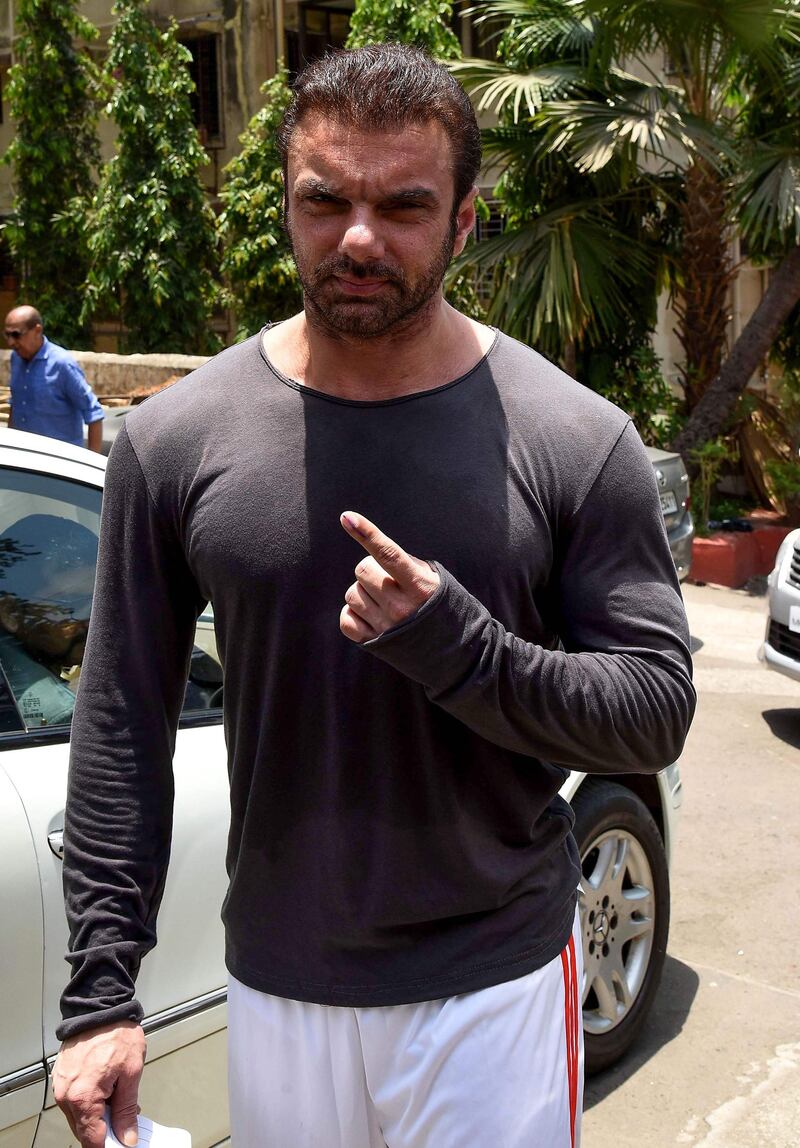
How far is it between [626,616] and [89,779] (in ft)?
2.42

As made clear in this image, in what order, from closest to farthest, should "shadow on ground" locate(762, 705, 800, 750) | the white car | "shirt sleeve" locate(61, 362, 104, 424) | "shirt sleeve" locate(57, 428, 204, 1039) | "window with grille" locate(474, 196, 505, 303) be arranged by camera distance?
"shirt sleeve" locate(57, 428, 204, 1039) → the white car → "shadow on ground" locate(762, 705, 800, 750) → "shirt sleeve" locate(61, 362, 104, 424) → "window with grille" locate(474, 196, 505, 303)

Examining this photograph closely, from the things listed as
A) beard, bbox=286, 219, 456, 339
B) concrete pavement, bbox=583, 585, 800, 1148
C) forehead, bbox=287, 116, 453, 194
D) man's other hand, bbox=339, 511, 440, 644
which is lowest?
concrete pavement, bbox=583, 585, 800, 1148

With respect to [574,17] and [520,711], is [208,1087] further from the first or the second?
[574,17]

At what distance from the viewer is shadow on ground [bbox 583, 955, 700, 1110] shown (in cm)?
383

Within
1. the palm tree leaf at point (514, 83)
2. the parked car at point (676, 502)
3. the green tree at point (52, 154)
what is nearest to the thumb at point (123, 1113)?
the parked car at point (676, 502)

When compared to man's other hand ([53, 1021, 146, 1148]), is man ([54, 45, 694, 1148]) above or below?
above

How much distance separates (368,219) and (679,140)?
9355 millimetres

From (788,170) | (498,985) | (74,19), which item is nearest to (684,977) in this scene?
(498,985)

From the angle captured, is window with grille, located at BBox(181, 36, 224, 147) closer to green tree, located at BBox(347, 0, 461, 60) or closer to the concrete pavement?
green tree, located at BBox(347, 0, 461, 60)

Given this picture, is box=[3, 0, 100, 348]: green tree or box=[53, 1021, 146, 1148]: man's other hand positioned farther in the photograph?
box=[3, 0, 100, 348]: green tree

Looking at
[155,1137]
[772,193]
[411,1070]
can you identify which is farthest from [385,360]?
[772,193]

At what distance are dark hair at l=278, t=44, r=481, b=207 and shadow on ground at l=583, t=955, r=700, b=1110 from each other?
8.96ft

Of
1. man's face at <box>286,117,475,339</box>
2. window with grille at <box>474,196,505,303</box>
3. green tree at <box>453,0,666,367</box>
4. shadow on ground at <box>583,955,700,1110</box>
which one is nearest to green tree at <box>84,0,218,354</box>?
window with grille at <box>474,196,505,303</box>

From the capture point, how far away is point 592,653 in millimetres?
1754
